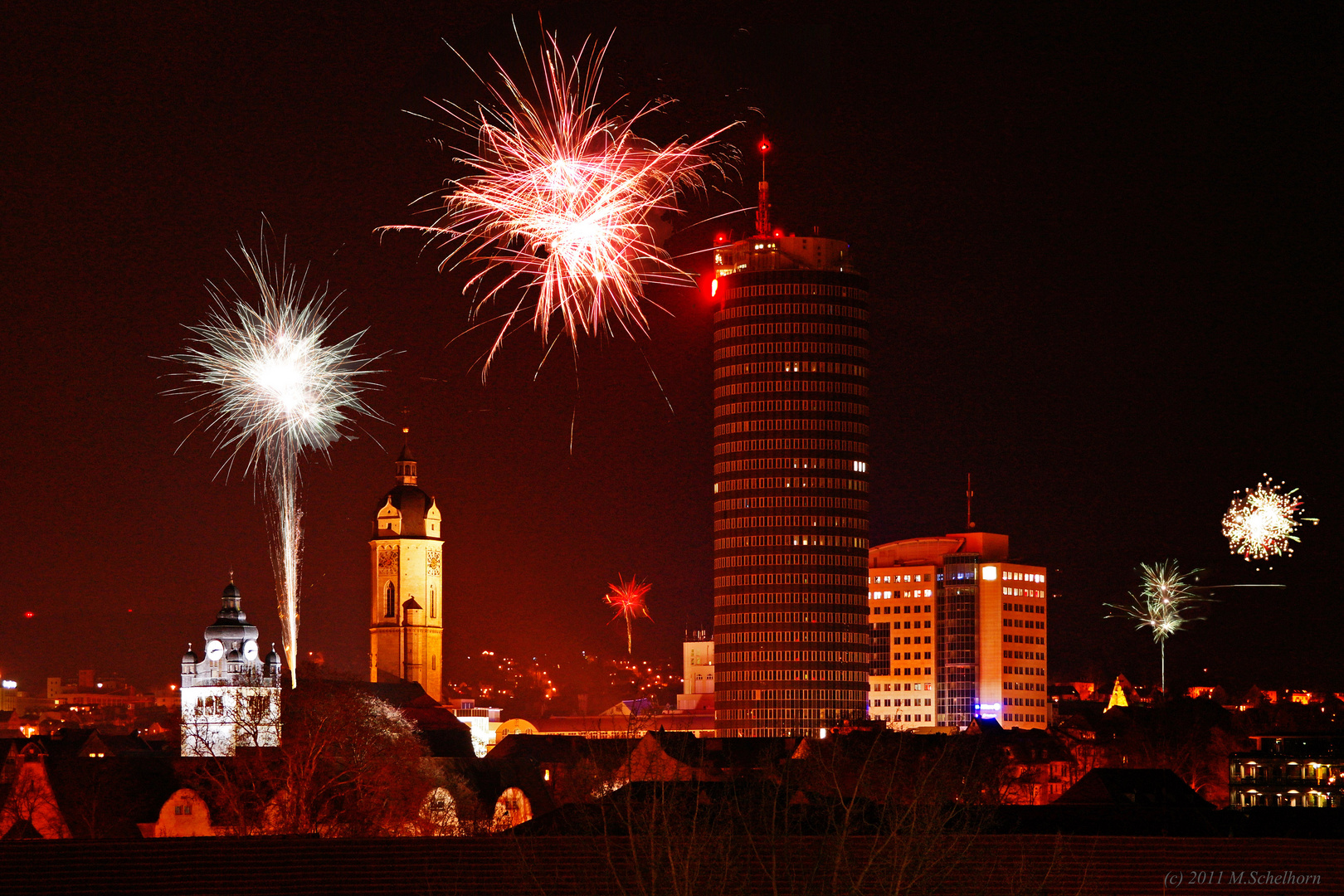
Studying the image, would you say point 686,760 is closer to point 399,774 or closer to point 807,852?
point 399,774

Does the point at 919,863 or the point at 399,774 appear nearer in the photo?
the point at 919,863

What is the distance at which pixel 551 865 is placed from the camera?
4966 centimetres

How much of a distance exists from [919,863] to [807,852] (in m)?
8.73

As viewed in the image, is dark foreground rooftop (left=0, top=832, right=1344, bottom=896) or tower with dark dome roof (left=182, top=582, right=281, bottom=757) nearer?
dark foreground rooftop (left=0, top=832, right=1344, bottom=896)

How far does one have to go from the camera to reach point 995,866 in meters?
48.2

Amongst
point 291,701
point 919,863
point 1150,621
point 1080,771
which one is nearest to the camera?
point 919,863

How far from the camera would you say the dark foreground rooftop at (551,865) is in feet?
156

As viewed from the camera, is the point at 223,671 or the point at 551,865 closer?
the point at 551,865

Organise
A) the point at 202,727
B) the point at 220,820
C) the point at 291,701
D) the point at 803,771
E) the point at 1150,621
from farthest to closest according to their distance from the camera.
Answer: the point at 1150,621, the point at 202,727, the point at 291,701, the point at 803,771, the point at 220,820

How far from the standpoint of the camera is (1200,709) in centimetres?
14988

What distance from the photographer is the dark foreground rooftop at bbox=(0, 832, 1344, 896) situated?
4766 cm

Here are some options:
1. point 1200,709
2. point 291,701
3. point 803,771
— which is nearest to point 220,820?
point 291,701

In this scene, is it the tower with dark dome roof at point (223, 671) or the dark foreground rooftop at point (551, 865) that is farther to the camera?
the tower with dark dome roof at point (223, 671)

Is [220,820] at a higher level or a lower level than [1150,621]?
lower
